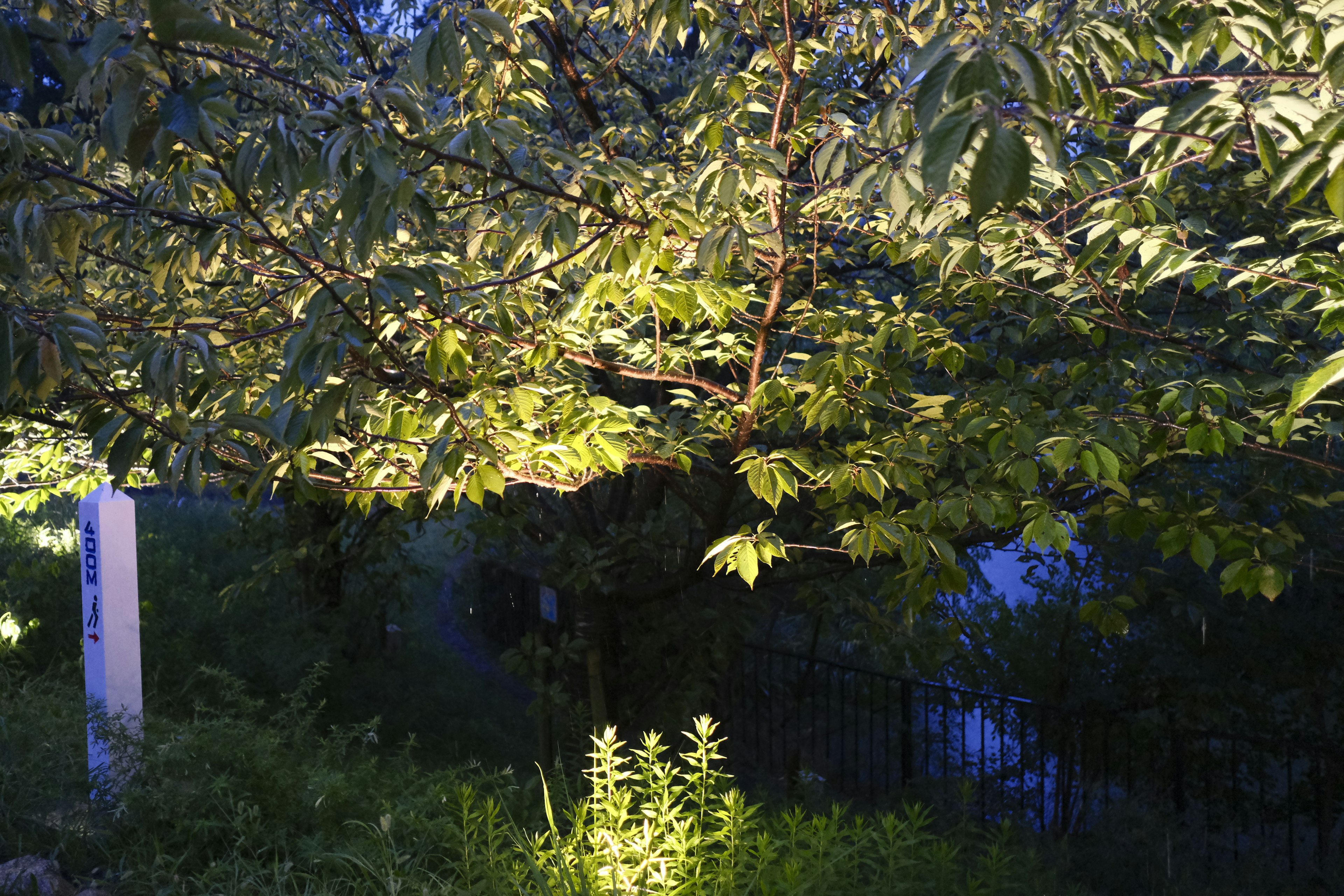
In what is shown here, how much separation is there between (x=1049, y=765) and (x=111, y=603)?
7.17 metres

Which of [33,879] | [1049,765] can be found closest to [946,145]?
[33,879]

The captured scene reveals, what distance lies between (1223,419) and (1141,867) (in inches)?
129

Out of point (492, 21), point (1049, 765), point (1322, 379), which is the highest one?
point (492, 21)

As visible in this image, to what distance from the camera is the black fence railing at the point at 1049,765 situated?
5605 mm

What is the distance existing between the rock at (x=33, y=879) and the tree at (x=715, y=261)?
4.44 ft

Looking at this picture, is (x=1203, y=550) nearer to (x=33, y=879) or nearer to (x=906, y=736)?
(x=33, y=879)

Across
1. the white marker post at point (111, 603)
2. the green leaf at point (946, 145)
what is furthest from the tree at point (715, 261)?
the white marker post at point (111, 603)

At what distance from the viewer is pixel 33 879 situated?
9.32 feet

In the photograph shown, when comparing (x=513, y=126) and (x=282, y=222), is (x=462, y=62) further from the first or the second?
(x=282, y=222)

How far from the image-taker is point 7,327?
1.83 m

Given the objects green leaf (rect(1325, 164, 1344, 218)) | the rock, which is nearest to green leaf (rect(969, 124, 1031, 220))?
green leaf (rect(1325, 164, 1344, 218))

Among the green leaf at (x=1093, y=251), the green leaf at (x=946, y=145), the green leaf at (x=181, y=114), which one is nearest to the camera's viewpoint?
the green leaf at (x=946, y=145)

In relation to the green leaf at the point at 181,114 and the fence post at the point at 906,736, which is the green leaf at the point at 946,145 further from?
the fence post at the point at 906,736

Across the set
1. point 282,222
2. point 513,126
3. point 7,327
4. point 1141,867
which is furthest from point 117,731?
point 1141,867
